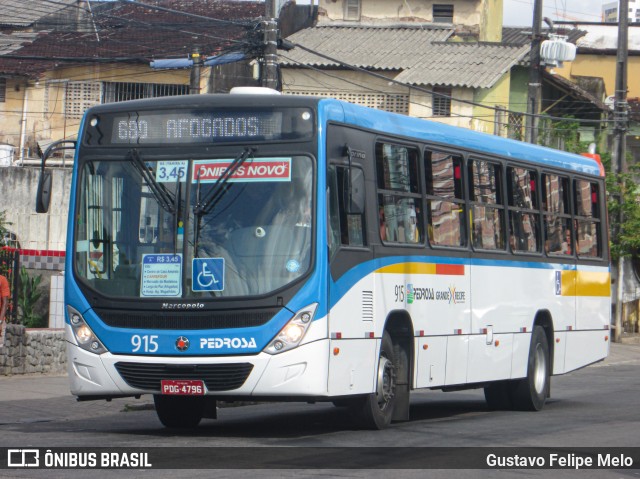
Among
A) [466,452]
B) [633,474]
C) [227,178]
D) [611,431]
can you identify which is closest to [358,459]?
[466,452]

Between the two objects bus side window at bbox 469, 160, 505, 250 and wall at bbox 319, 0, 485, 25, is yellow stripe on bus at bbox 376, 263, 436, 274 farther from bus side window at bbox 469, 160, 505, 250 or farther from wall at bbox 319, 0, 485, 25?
wall at bbox 319, 0, 485, 25

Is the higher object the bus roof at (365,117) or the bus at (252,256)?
the bus roof at (365,117)

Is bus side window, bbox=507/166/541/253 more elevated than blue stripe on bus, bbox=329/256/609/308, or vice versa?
bus side window, bbox=507/166/541/253

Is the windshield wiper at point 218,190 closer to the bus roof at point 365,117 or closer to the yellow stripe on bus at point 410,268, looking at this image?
the bus roof at point 365,117

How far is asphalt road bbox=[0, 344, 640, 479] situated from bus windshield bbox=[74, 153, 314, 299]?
1433 millimetres

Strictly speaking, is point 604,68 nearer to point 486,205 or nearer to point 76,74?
point 76,74

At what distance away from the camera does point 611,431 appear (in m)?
12.9

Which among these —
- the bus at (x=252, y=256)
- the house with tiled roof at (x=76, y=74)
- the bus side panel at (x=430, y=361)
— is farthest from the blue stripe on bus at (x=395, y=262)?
the house with tiled roof at (x=76, y=74)

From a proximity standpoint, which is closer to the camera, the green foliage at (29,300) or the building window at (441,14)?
the green foliage at (29,300)

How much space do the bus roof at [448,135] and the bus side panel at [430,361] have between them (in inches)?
86.4

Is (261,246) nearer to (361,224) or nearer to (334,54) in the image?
(361,224)

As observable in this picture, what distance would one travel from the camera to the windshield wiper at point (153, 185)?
1142cm

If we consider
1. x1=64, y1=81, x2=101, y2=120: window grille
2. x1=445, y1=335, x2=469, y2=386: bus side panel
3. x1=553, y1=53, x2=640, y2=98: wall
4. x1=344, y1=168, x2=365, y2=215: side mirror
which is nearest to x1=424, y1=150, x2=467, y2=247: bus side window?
x1=445, y1=335, x2=469, y2=386: bus side panel

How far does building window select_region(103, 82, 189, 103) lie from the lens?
39969 millimetres
